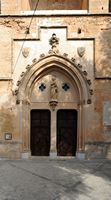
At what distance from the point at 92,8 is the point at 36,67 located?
135 inches

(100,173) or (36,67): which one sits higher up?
(36,67)

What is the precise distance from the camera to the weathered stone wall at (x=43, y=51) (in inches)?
597

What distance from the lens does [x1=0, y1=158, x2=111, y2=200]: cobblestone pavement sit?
9.95 m

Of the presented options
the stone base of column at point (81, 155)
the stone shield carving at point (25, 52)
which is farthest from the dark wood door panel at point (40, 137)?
the stone shield carving at point (25, 52)

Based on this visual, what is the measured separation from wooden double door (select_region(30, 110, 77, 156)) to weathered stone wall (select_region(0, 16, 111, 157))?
85 cm

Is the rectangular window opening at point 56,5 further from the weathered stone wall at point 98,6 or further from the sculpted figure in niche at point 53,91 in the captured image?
the sculpted figure in niche at point 53,91

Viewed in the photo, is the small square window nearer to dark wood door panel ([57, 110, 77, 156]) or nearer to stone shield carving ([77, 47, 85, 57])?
dark wood door panel ([57, 110, 77, 156])

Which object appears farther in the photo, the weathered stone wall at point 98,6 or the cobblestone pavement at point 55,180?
the weathered stone wall at point 98,6

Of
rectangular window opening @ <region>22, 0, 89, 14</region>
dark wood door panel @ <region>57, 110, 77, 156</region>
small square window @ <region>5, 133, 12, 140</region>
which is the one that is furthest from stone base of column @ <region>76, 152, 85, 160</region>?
rectangular window opening @ <region>22, 0, 89, 14</region>

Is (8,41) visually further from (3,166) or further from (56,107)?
(3,166)

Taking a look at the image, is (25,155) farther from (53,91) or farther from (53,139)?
(53,91)

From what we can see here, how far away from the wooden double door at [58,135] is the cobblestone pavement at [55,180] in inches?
38.5

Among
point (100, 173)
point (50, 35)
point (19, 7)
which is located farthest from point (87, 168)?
point (19, 7)

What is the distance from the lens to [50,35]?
15555 millimetres
